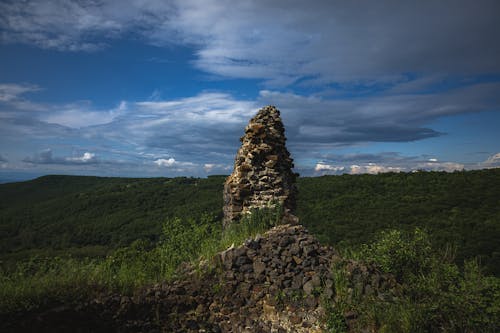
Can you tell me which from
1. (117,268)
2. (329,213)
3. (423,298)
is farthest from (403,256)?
(329,213)

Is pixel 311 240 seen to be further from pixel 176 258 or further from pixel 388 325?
pixel 176 258

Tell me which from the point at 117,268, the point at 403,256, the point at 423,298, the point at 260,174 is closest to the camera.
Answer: the point at 423,298

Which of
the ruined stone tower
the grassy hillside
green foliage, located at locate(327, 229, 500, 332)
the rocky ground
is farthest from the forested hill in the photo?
green foliage, located at locate(327, 229, 500, 332)

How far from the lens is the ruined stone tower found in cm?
873

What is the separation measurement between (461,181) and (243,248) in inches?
1998

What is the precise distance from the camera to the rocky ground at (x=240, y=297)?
4.46 m

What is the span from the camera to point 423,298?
4.84 metres

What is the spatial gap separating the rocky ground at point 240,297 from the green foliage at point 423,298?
25 cm

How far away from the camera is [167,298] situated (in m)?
5.25

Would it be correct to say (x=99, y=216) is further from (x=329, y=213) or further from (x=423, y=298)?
(x=423, y=298)

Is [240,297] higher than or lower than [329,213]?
higher

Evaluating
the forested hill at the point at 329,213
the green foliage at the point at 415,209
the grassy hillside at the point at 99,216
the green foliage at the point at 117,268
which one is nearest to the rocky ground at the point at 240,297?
the green foliage at the point at 117,268

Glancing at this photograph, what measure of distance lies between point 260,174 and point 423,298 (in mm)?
5240

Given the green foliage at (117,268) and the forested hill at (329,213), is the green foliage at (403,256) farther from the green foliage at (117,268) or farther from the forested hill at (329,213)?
the forested hill at (329,213)
